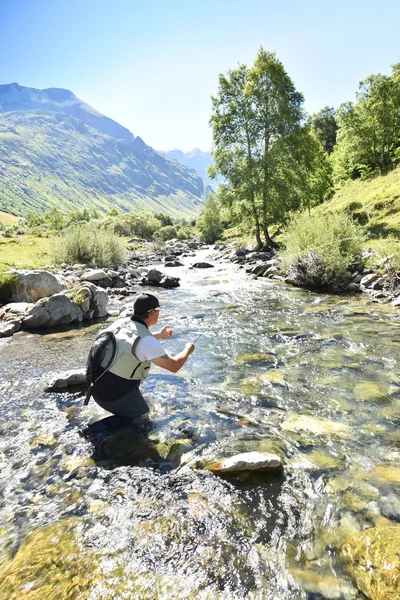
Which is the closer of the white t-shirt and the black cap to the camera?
the white t-shirt

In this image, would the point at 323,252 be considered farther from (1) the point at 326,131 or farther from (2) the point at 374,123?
(1) the point at 326,131

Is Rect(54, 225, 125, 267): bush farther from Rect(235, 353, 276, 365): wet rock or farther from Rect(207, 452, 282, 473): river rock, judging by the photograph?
Rect(207, 452, 282, 473): river rock

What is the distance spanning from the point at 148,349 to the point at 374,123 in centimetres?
4406

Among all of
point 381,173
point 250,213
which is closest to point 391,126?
point 381,173

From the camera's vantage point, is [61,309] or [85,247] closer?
[61,309]

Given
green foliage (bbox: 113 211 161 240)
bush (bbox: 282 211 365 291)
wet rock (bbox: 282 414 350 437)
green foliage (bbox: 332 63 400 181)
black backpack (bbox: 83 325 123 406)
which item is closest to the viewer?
black backpack (bbox: 83 325 123 406)

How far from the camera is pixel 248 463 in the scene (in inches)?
188

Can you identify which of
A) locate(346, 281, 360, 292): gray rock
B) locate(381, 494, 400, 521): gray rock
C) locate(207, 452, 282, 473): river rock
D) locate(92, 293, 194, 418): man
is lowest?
locate(346, 281, 360, 292): gray rock

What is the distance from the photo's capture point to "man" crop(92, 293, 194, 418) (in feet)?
17.6

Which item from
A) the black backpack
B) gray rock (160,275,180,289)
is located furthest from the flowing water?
gray rock (160,275,180,289)

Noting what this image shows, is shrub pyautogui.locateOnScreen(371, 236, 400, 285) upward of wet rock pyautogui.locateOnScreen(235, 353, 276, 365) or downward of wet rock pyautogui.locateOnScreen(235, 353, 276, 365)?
upward

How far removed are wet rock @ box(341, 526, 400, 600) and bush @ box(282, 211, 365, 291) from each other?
1434cm

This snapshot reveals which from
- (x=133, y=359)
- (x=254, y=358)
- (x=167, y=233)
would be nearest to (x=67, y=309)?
(x=254, y=358)

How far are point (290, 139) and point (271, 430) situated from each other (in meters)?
33.6
